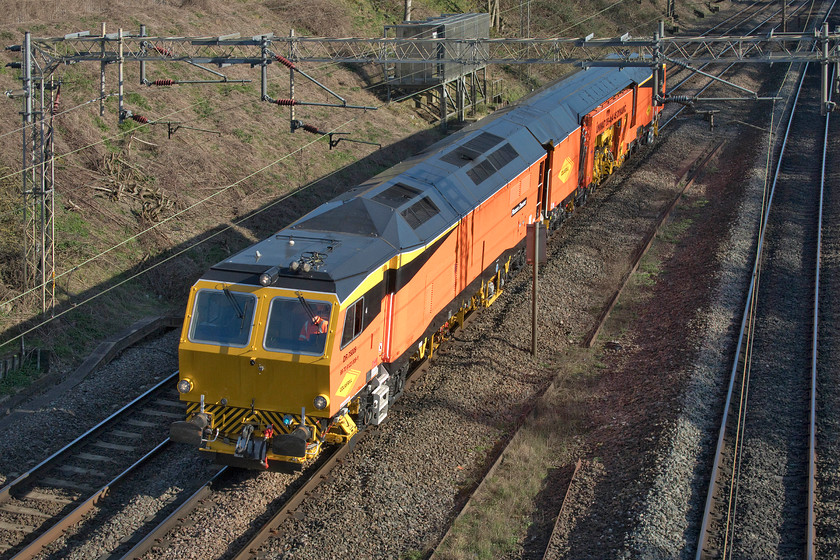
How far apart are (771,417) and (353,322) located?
7.49 m

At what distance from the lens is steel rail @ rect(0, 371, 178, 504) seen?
12.5 m

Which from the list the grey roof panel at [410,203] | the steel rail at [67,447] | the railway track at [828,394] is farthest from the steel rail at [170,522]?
the railway track at [828,394]

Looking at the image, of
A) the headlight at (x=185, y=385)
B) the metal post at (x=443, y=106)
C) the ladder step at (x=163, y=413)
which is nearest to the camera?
the headlight at (x=185, y=385)

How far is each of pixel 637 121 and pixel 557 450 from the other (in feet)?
66.7

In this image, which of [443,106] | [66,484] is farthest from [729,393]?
[443,106]

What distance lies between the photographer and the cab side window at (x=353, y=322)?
11.9m

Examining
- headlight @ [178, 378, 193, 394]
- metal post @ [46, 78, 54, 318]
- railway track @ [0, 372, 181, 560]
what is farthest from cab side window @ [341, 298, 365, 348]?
metal post @ [46, 78, 54, 318]

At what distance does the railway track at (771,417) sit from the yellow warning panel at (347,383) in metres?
5.18

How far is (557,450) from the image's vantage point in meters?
14.0

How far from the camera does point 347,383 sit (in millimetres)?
12242

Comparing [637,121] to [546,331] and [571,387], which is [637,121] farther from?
[571,387]

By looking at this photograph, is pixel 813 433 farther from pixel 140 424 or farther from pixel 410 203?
pixel 140 424

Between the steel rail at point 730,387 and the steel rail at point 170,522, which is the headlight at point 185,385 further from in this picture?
the steel rail at point 730,387

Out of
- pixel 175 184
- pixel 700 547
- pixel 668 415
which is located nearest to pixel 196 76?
pixel 175 184
